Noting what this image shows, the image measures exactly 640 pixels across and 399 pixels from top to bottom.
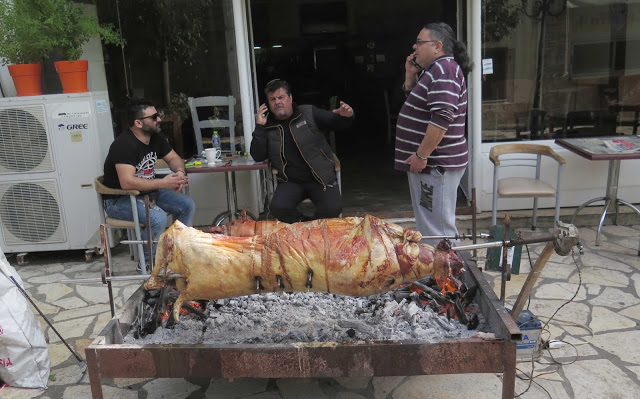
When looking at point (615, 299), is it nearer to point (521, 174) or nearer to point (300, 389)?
point (521, 174)

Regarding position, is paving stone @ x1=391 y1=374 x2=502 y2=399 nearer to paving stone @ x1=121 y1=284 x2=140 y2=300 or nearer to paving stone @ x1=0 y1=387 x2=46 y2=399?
paving stone @ x1=0 y1=387 x2=46 y2=399

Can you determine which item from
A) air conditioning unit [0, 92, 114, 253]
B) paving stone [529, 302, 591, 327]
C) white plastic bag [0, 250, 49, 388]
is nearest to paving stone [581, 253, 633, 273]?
paving stone [529, 302, 591, 327]

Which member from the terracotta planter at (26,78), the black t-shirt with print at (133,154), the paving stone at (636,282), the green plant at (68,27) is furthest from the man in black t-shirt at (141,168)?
the paving stone at (636,282)

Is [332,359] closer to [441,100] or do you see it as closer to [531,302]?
Result: [441,100]

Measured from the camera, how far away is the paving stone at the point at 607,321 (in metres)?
3.78

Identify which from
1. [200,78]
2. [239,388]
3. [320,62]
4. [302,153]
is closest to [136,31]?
[200,78]

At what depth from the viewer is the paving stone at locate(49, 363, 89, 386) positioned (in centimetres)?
342

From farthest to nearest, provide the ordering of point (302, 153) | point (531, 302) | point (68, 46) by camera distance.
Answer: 1. point (68, 46)
2. point (302, 153)
3. point (531, 302)

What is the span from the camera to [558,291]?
14.3 ft

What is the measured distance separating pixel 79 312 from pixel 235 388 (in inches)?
75.8

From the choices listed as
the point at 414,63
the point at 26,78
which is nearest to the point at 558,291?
the point at 414,63

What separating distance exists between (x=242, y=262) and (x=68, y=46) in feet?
12.5

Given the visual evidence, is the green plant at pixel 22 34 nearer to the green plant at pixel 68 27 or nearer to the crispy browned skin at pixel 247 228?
Result: the green plant at pixel 68 27

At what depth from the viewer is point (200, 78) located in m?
6.21
